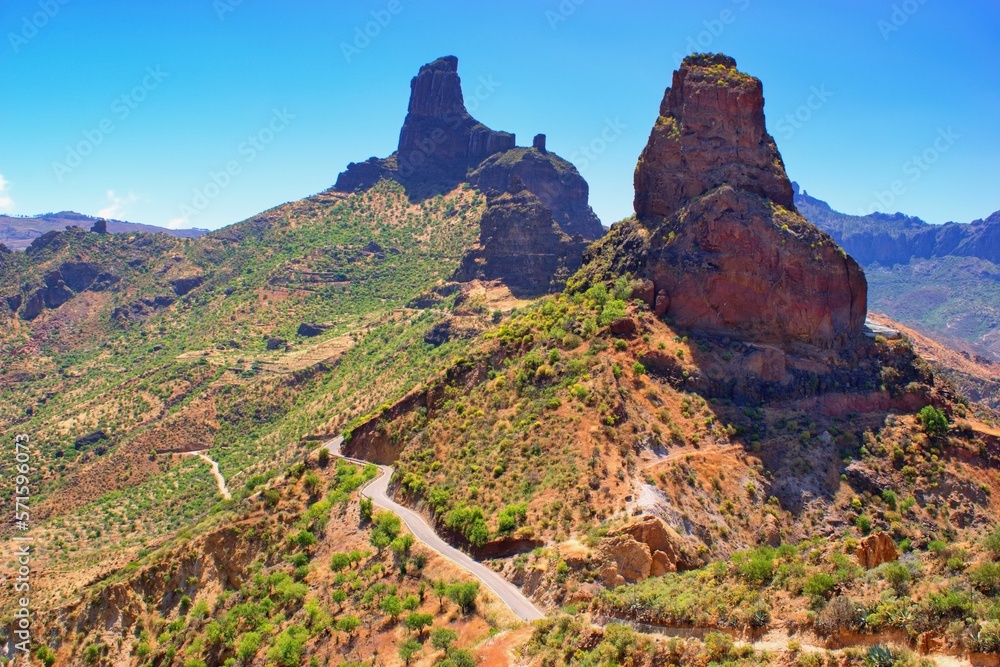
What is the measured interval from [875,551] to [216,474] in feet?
265

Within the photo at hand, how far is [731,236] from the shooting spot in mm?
59562

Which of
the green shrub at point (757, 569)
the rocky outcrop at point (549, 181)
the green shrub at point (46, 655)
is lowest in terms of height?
the green shrub at point (46, 655)

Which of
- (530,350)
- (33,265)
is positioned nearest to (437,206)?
(33,265)

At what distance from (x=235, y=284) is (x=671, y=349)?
132437 mm

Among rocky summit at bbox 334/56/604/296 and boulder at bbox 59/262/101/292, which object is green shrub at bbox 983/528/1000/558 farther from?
boulder at bbox 59/262/101/292

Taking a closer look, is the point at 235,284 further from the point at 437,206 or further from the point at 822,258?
the point at 822,258

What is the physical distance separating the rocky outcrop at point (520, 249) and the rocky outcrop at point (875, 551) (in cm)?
9071

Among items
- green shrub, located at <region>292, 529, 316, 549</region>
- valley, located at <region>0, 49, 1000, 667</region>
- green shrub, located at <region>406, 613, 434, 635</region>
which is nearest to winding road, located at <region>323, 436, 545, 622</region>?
valley, located at <region>0, 49, 1000, 667</region>

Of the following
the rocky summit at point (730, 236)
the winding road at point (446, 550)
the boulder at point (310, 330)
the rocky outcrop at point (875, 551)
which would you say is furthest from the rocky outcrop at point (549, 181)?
the rocky outcrop at point (875, 551)

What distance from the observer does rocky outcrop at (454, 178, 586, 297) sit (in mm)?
128125

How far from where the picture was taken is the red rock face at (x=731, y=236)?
59.0m

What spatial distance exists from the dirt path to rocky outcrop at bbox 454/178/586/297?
51.4m
